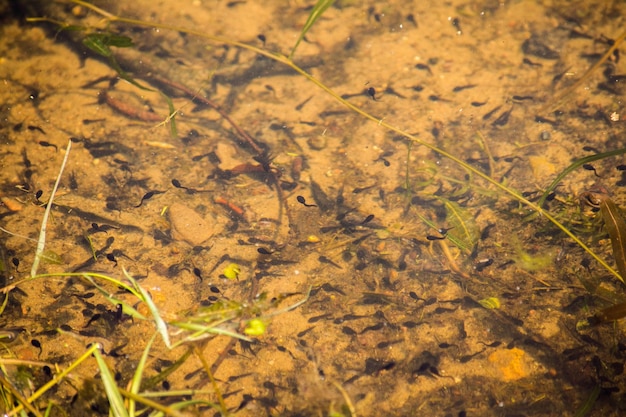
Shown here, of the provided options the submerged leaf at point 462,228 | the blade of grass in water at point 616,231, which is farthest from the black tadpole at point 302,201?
the blade of grass in water at point 616,231

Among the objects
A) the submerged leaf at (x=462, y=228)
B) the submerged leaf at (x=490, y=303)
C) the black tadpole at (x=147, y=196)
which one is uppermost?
the submerged leaf at (x=462, y=228)

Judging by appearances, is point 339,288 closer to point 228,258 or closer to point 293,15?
point 228,258

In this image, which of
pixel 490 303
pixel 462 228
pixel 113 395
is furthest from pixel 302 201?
pixel 113 395

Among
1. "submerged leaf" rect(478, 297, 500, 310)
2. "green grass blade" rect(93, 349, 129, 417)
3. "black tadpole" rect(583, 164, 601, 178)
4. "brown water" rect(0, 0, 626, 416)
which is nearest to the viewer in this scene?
"green grass blade" rect(93, 349, 129, 417)

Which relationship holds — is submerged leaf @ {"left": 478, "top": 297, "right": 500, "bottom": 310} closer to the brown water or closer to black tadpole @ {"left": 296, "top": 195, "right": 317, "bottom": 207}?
the brown water

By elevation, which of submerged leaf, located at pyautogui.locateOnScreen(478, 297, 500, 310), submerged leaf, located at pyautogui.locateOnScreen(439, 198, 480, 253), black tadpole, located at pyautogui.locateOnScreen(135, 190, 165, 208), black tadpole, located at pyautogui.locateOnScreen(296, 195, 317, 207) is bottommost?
submerged leaf, located at pyautogui.locateOnScreen(478, 297, 500, 310)

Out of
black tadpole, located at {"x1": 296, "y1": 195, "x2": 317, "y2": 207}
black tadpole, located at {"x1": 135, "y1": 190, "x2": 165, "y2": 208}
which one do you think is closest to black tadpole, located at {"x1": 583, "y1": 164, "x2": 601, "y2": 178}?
black tadpole, located at {"x1": 296, "y1": 195, "x2": 317, "y2": 207}

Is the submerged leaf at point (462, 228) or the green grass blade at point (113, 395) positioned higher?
the submerged leaf at point (462, 228)

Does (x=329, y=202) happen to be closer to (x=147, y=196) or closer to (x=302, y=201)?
(x=302, y=201)

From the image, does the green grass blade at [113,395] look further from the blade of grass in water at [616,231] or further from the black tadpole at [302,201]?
the blade of grass in water at [616,231]
